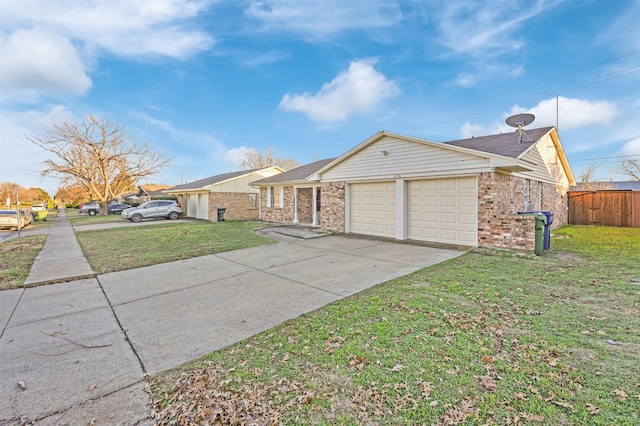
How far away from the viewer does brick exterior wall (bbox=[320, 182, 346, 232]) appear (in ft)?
41.4

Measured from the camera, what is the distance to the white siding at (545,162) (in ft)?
35.8

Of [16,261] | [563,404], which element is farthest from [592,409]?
[16,261]

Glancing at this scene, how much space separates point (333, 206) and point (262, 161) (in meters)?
34.7

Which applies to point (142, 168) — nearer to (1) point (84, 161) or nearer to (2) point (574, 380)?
(1) point (84, 161)

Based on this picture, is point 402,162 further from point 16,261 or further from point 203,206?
point 203,206

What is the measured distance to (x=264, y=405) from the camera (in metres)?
2.37

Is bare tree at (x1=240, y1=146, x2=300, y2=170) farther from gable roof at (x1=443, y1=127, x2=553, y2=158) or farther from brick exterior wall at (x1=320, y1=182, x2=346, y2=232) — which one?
gable roof at (x1=443, y1=127, x2=553, y2=158)

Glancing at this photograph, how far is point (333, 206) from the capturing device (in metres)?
13.0

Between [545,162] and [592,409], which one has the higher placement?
[545,162]

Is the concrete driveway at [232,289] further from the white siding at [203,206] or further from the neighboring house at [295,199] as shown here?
the white siding at [203,206]

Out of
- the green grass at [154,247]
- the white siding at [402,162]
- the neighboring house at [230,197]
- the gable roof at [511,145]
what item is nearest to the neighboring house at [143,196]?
the neighboring house at [230,197]

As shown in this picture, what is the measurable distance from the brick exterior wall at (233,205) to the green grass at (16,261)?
9.27 metres

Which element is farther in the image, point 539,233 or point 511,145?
point 511,145

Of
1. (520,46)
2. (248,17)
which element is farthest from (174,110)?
(520,46)
